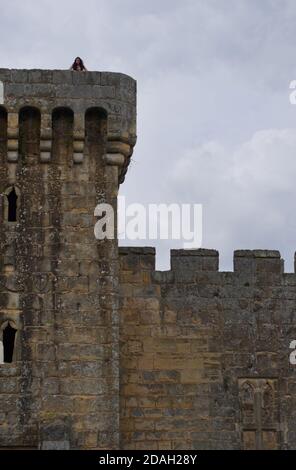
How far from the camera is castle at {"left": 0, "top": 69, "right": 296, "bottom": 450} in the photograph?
1712cm

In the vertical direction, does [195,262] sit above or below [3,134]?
below

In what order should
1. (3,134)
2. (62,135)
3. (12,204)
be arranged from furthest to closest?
(62,135) → (3,134) → (12,204)

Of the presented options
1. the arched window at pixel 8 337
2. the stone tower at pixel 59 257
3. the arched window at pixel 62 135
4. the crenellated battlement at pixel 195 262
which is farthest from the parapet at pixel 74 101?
the arched window at pixel 8 337

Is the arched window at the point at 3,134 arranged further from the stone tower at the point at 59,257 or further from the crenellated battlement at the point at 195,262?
the crenellated battlement at the point at 195,262

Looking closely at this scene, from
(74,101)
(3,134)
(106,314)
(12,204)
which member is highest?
(74,101)

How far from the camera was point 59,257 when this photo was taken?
689 inches

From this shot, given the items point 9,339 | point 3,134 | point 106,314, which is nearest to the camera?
point 9,339

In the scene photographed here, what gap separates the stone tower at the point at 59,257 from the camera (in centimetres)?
1705

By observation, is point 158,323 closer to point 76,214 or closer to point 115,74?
point 76,214

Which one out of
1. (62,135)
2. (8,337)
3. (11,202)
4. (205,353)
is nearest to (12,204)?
(11,202)

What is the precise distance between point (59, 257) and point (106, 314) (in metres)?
1.08

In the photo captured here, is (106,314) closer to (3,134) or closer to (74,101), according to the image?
(3,134)

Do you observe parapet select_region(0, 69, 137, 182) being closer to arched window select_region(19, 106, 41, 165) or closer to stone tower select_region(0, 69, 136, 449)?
stone tower select_region(0, 69, 136, 449)

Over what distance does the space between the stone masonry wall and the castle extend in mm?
22
